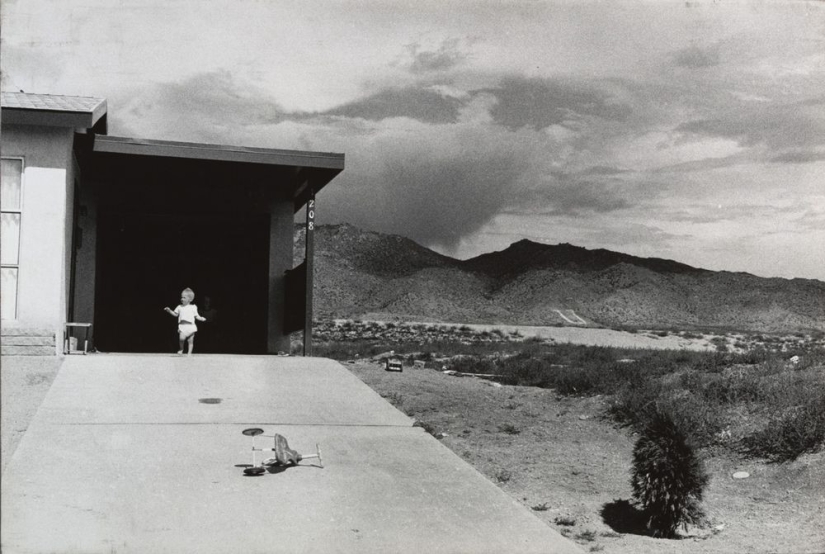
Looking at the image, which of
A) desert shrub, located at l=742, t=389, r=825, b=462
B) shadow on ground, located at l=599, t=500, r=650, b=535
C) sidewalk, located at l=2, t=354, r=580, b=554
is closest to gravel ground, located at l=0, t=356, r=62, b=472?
sidewalk, located at l=2, t=354, r=580, b=554

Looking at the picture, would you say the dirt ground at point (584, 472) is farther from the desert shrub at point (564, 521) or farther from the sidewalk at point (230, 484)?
the sidewalk at point (230, 484)

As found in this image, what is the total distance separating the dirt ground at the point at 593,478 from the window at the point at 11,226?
600 centimetres

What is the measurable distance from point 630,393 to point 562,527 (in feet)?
22.2

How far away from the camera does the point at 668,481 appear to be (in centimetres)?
747

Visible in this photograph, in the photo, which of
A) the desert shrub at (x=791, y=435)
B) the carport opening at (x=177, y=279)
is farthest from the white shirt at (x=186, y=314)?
the desert shrub at (x=791, y=435)

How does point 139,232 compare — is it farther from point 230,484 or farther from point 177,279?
point 230,484

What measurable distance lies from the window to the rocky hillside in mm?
54524

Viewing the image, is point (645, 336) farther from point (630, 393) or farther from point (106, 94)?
point (106, 94)

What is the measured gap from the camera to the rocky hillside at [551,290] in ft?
244

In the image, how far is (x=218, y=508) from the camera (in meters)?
4.75

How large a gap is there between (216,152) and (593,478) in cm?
678

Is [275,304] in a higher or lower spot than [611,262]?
lower

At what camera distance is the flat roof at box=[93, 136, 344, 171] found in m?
10.3

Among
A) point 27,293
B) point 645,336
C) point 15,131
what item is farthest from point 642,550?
point 645,336
